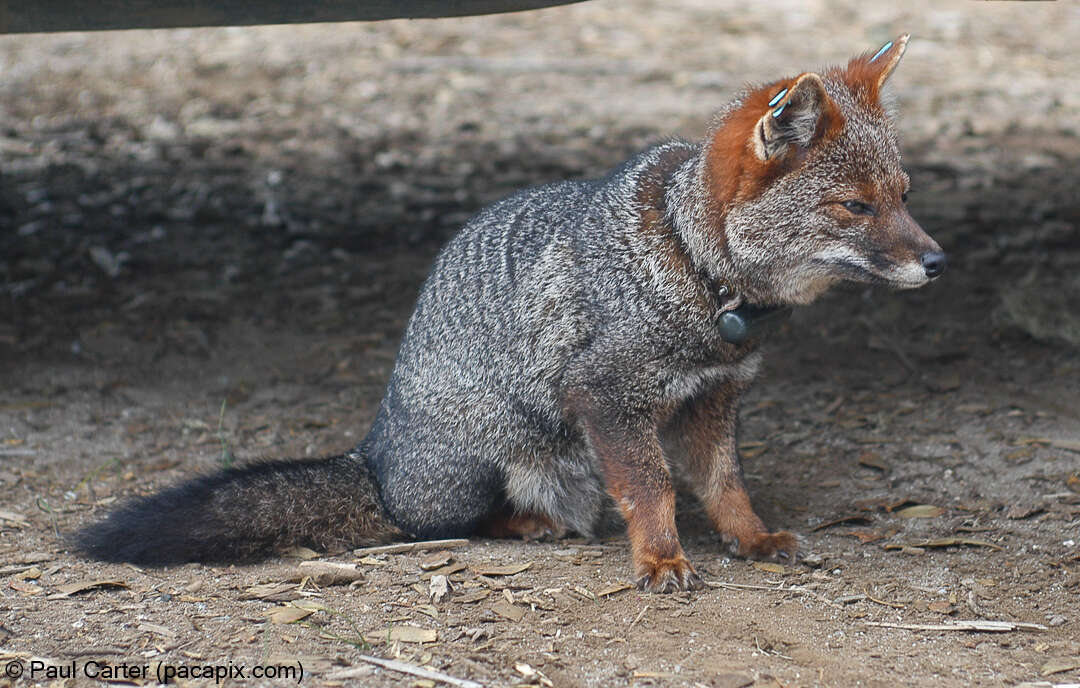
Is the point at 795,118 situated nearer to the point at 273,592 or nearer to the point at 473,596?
the point at 473,596

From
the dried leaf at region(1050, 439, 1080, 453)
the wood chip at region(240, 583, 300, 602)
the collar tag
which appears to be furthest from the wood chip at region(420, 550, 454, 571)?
the dried leaf at region(1050, 439, 1080, 453)

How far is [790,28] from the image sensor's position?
41.7 feet

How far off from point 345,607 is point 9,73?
9.85 m

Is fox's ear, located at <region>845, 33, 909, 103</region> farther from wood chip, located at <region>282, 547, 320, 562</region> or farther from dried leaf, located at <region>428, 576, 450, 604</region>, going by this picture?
wood chip, located at <region>282, 547, 320, 562</region>

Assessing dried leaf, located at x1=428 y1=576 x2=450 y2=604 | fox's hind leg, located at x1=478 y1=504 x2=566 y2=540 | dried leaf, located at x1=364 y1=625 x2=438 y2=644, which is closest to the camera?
dried leaf, located at x1=364 y1=625 x2=438 y2=644

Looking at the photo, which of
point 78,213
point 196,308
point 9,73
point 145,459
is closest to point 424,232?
point 196,308

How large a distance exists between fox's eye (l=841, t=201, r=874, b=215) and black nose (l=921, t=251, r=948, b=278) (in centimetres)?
27

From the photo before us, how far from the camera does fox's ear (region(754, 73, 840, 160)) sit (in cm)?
385

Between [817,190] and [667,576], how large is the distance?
1618 mm

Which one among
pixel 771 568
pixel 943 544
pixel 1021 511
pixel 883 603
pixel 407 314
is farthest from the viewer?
pixel 407 314

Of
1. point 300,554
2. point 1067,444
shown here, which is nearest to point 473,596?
point 300,554

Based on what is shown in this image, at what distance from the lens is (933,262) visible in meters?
3.94

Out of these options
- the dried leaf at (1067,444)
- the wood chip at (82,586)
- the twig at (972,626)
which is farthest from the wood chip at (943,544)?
the wood chip at (82,586)

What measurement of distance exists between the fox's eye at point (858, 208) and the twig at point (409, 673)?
2.17 meters
